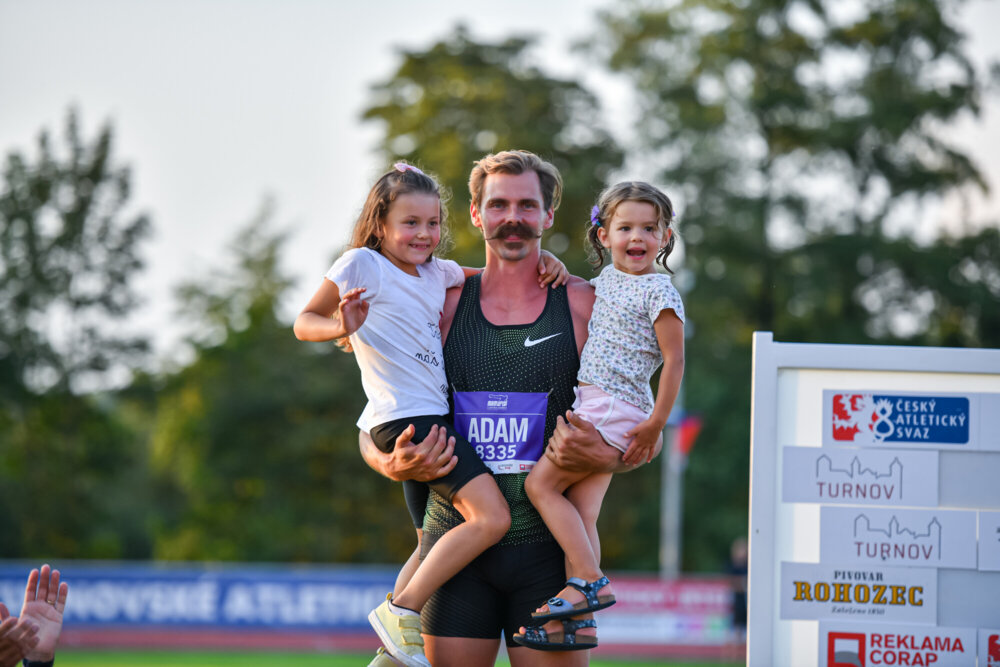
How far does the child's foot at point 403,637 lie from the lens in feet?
12.3

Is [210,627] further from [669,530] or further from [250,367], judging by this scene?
[250,367]

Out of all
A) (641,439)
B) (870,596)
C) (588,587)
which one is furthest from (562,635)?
(870,596)

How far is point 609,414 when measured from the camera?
3957mm

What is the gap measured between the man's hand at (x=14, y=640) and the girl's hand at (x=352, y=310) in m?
1.42

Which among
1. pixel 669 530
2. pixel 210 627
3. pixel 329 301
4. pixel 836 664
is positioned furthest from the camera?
pixel 669 530

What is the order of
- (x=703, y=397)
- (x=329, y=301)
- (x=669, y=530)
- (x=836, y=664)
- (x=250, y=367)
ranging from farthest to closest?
(x=250, y=367), (x=703, y=397), (x=669, y=530), (x=329, y=301), (x=836, y=664)

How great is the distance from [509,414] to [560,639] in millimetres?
779

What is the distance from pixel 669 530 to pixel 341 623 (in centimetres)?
954

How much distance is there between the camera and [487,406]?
405 centimetres

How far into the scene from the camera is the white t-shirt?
401 centimetres

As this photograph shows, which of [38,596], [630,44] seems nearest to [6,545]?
[630,44]

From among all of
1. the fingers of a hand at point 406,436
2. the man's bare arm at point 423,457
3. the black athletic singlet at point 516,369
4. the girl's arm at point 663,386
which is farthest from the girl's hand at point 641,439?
the fingers of a hand at point 406,436

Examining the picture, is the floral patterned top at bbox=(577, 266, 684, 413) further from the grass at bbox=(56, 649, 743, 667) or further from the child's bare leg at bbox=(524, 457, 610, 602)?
the grass at bbox=(56, 649, 743, 667)

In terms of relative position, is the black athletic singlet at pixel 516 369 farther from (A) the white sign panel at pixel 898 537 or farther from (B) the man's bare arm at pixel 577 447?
(A) the white sign panel at pixel 898 537
